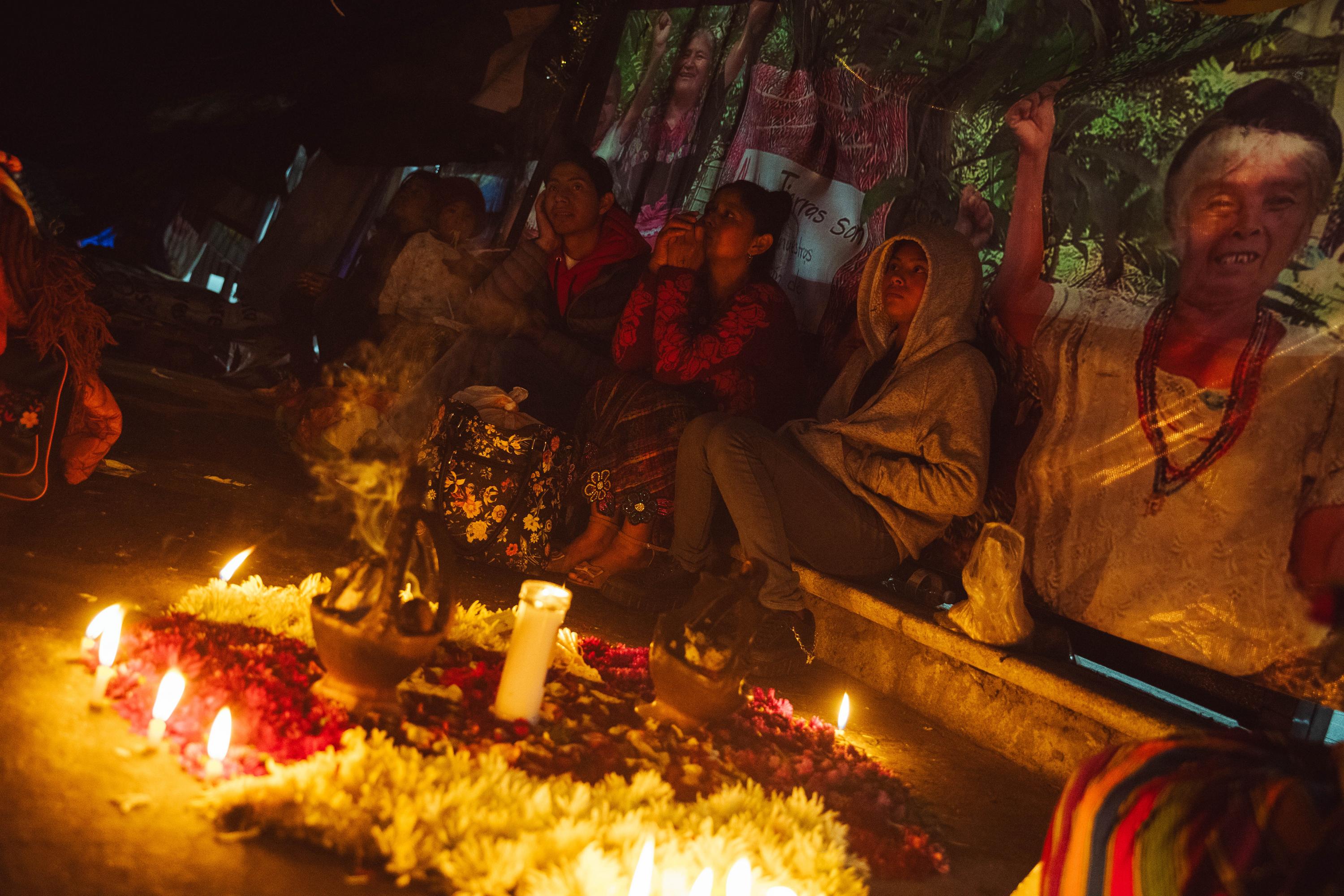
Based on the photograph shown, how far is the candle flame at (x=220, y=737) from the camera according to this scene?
6.20 feet

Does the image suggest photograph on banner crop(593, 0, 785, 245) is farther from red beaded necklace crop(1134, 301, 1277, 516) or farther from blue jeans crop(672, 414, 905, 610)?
red beaded necklace crop(1134, 301, 1277, 516)

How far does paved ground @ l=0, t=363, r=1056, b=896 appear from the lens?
160 cm

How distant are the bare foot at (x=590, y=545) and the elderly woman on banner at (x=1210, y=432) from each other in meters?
1.97

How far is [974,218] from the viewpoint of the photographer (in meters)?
4.61

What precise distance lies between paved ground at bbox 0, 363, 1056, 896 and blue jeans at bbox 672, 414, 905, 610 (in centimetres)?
51

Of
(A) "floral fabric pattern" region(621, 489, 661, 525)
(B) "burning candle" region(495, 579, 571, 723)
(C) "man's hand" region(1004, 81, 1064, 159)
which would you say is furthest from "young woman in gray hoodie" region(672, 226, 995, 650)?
(B) "burning candle" region(495, 579, 571, 723)

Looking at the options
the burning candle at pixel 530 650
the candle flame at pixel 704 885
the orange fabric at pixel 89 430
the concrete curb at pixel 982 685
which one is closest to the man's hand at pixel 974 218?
the concrete curb at pixel 982 685

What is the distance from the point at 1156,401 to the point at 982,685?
1290 mm

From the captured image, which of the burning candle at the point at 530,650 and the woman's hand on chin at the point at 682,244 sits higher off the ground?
the woman's hand on chin at the point at 682,244

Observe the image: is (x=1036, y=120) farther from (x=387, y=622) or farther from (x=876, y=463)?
(x=387, y=622)

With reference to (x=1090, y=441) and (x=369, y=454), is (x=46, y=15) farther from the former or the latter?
(x=1090, y=441)

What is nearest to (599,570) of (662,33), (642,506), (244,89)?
(642,506)

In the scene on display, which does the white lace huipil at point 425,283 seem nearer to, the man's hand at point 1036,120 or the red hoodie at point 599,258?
the red hoodie at point 599,258

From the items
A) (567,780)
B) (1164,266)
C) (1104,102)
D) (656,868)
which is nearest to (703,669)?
(567,780)
